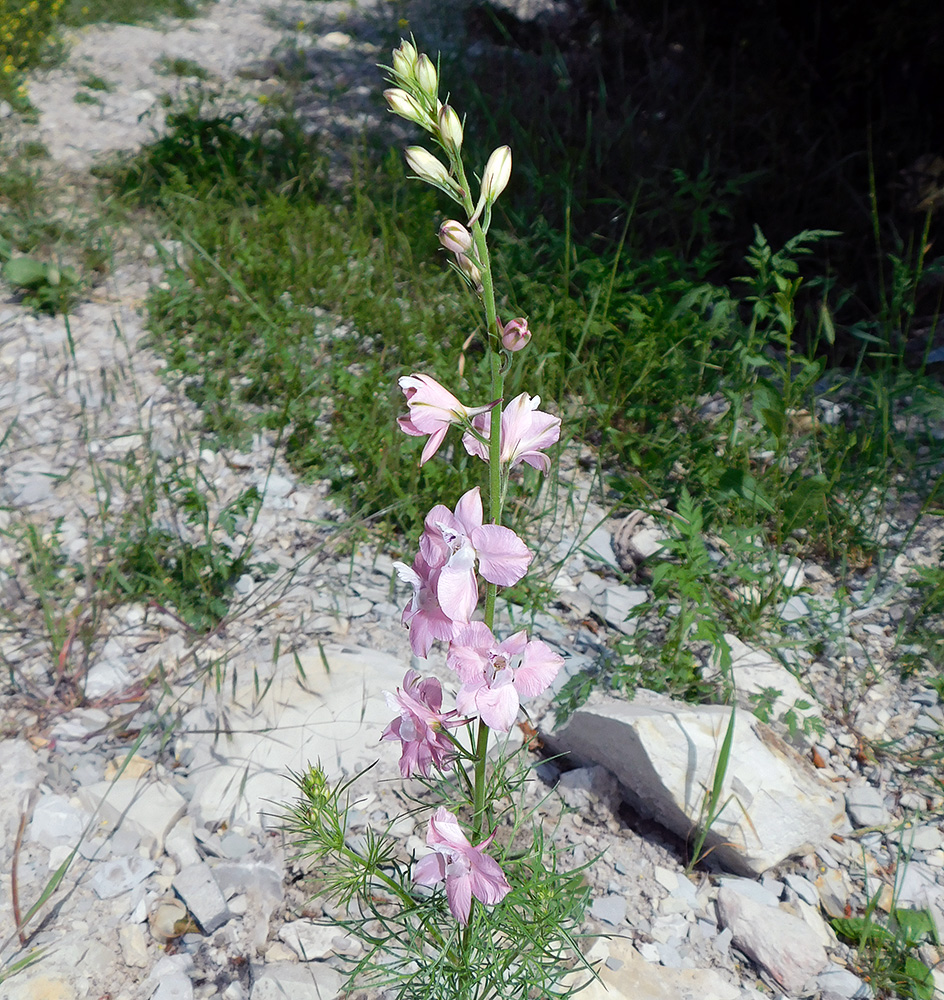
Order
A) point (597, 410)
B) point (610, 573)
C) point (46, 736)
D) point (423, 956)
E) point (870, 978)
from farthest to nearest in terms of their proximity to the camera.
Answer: point (597, 410) → point (610, 573) → point (46, 736) → point (870, 978) → point (423, 956)

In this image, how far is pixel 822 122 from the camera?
16.0 ft

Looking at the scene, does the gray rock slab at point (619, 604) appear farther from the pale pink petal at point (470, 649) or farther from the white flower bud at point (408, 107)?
the white flower bud at point (408, 107)

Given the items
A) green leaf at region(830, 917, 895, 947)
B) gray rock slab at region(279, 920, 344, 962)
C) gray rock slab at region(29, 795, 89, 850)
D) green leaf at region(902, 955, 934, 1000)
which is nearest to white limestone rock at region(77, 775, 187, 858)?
gray rock slab at region(29, 795, 89, 850)

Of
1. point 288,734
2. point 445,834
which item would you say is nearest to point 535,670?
point 445,834

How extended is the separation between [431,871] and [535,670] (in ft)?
1.37

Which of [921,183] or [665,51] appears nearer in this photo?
[921,183]

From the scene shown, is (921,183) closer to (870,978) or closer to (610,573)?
(610,573)

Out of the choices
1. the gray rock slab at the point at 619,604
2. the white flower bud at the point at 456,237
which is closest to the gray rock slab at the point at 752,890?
the gray rock slab at the point at 619,604

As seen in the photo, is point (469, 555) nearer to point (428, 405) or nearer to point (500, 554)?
point (500, 554)

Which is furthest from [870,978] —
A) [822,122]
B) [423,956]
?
[822,122]

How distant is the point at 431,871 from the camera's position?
1.46m

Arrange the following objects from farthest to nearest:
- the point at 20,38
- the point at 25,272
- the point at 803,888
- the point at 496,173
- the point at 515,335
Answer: the point at 20,38, the point at 25,272, the point at 803,888, the point at 496,173, the point at 515,335

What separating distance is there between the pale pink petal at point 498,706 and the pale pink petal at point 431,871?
33 cm

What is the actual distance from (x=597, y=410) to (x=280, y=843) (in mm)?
1798
